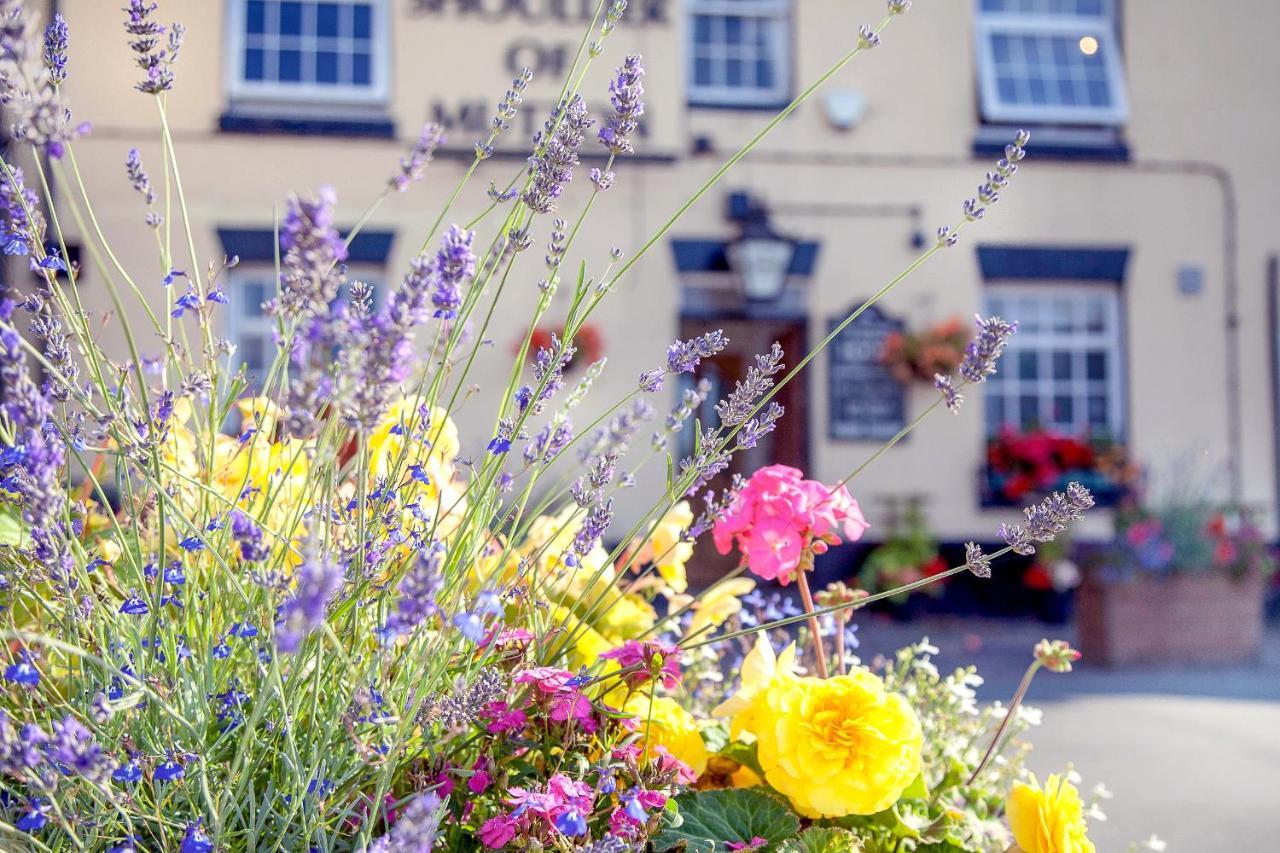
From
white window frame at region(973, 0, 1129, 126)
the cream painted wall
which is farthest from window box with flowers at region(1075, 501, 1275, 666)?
white window frame at region(973, 0, 1129, 126)

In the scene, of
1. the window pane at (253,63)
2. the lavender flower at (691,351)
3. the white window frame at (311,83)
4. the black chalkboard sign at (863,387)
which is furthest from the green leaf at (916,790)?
the window pane at (253,63)

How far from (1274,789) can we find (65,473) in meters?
3.97

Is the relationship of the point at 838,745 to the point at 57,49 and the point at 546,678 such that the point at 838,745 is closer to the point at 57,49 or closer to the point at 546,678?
the point at 546,678

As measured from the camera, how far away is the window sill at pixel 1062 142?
328 inches

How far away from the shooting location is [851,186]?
8.24 m

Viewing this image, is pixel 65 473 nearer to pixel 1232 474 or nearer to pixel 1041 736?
pixel 1041 736

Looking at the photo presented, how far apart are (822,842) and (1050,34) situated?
8.77 meters

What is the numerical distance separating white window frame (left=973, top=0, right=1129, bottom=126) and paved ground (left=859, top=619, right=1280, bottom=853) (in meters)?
3.78

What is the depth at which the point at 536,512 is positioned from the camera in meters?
1.14

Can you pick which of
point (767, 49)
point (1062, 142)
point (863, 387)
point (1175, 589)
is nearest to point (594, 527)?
point (1175, 589)

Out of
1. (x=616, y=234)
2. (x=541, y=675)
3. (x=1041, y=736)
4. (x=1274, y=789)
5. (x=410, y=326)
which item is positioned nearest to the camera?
(x=410, y=326)

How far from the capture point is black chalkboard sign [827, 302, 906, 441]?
8016mm

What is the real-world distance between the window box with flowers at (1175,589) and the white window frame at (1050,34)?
3319mm

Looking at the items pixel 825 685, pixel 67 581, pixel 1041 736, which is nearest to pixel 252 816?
pixel 67 581
